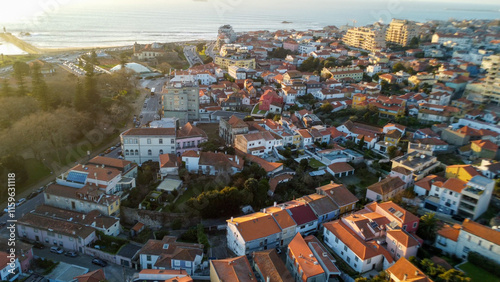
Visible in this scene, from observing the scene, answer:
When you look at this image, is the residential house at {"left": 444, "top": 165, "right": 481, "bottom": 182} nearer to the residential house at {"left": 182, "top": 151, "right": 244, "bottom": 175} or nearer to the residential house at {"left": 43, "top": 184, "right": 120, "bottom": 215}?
the residential house at {"left": 182, "top": 151, "right": 244, "bottom": 175}

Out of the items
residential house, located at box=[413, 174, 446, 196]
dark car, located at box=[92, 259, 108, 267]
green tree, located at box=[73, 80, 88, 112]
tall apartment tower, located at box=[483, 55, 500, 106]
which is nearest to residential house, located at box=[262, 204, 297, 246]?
dark car, located at box=[92, 259, 108, 267]

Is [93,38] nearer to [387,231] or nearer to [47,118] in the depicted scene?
[47,118]

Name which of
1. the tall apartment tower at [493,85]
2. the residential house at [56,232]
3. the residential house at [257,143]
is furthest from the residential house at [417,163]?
the residential house at [56,232]

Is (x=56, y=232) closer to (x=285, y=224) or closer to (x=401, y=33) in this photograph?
(x=285, y=224)

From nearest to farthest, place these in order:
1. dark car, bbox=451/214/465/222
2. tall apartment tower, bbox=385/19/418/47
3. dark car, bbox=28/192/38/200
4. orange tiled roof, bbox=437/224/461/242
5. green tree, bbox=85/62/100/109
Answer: orange tiled roof, bbox=437/224/461/242, dark car, bbox=451/214/465/222, dark car, bbox=28/192/38/200, green tree, bbox=85/62/100/109, tall apartment tower, bbox=385/19/418/47

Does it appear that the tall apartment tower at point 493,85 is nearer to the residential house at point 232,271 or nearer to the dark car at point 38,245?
the residential house at point 232,271

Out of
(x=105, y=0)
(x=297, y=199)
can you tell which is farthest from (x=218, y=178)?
(x=105, y=0)
